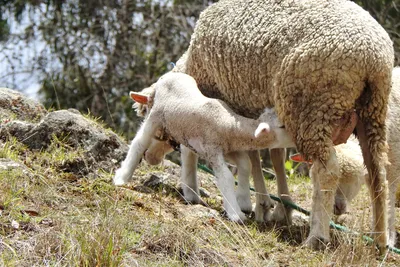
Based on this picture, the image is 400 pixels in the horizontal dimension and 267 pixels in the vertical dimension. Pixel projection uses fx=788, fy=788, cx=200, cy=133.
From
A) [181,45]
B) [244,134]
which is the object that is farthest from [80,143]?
[181,45]

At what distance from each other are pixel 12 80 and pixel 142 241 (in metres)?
10.4

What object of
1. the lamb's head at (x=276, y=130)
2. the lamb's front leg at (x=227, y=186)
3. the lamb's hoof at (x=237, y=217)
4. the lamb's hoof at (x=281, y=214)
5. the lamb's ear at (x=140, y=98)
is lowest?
the lamb's hoof at (x=281, y=214)

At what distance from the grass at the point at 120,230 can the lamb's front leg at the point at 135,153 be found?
11 cm

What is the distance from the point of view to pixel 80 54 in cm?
1514

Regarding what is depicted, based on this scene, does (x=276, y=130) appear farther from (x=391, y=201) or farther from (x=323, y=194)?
(x=391, y=201)

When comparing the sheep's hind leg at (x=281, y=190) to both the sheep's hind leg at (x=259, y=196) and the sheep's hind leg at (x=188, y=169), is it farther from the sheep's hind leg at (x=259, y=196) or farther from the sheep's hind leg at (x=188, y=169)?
the sheep's hind leg at (x=188, y=169)

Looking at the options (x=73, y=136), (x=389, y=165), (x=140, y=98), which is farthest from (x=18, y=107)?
(x=389, y=165)

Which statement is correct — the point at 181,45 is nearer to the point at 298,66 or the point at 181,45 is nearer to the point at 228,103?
the point at 228,103

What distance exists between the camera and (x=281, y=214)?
6691 millimetres

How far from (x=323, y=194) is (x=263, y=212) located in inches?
38.1

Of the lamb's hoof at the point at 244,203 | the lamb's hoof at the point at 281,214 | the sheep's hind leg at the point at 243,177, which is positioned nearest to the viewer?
the sheep's hind leg at the point at 243,177

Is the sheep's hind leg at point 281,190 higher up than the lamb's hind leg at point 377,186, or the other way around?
the lamb's hind leg at point 377,186

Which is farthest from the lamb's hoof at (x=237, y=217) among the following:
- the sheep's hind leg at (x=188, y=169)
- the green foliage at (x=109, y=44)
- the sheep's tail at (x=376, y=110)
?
the green foliage at (x=109, y=44)

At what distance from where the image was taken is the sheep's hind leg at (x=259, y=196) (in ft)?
21.6
